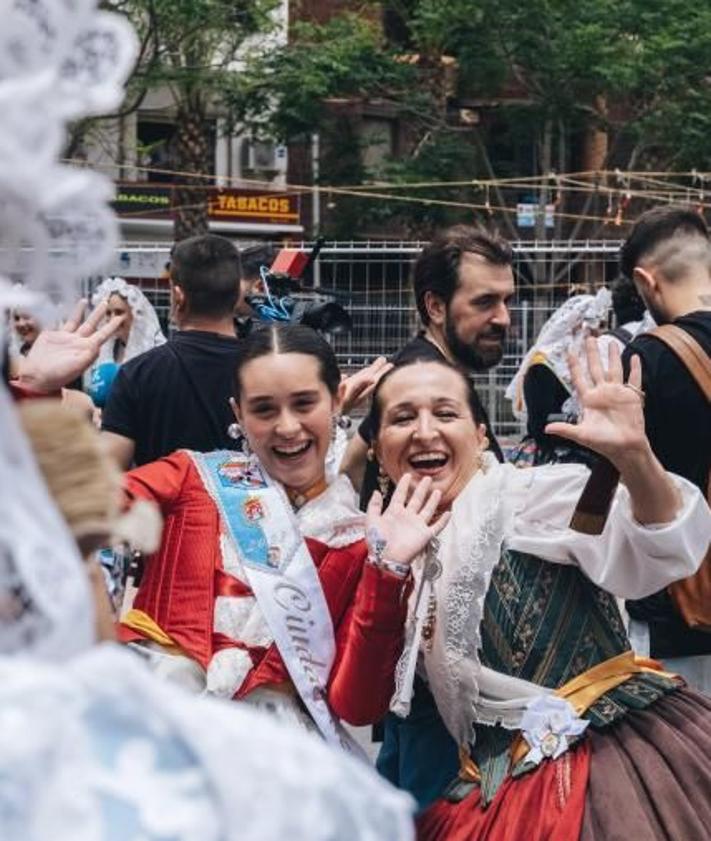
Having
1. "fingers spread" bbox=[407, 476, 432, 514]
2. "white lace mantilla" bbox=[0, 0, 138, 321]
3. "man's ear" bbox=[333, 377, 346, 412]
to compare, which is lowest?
"fingers spread" bbox=[407, 476, 432, 514]

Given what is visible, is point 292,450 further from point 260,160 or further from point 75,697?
point 260,160

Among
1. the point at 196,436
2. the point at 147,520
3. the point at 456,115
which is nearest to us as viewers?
the point at 147,520

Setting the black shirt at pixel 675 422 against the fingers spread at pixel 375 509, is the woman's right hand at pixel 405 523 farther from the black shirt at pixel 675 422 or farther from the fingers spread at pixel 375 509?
the black shirt at pixel 675 422

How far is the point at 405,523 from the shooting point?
3.15 meters

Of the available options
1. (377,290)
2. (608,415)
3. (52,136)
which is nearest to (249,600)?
(608,415)

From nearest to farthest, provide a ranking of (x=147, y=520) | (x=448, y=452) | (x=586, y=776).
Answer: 1. (x=147, y=520)
2. (x=586, y=776)
3. (x=448, y=452)

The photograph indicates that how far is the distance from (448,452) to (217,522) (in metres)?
0.47

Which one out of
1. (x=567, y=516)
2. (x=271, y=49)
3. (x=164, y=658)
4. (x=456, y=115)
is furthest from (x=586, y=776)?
(x=456, y=115)

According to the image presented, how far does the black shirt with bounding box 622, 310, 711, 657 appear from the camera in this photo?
13.7 ft

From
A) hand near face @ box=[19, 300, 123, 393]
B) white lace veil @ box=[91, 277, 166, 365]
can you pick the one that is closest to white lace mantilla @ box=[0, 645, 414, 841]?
hand near face @ box=[19, 300, 123, 393]

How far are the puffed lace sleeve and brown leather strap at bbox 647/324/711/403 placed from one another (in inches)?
37.8

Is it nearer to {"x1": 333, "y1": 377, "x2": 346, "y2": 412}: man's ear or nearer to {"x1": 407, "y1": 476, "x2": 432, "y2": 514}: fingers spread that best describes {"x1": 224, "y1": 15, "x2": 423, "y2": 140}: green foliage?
{"x1": 333, "y1": 377, "x2": 346, "y2": 412}: man's ear

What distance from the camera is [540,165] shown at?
92.9ft

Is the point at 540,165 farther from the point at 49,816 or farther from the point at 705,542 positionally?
the point at 49,816
